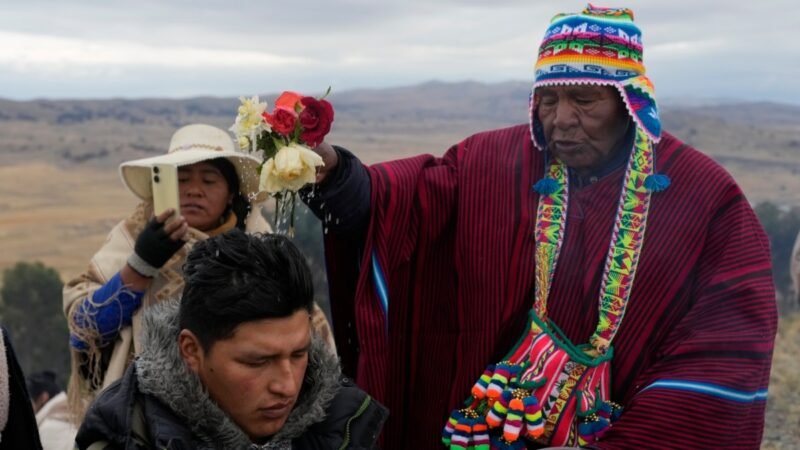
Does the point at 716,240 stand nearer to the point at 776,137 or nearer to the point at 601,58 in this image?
the point at 601,58

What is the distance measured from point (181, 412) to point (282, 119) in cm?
94

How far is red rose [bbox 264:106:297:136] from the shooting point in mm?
2916

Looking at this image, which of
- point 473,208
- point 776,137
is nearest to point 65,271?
point 473,208

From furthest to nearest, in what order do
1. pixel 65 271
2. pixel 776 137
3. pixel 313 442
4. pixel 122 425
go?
pixel 776 137 < pixel 65 271 < pixel 313 442 < pixel 122 425

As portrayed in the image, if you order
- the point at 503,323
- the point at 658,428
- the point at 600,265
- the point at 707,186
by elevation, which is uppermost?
the point at 707,186

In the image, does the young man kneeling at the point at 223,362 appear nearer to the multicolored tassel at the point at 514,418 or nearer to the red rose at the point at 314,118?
the red rose at the point at 314,118

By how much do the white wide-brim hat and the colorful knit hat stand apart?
1.28 m

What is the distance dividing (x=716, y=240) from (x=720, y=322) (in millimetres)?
265

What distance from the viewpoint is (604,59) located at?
329 cm

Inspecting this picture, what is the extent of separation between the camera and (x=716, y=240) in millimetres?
3227

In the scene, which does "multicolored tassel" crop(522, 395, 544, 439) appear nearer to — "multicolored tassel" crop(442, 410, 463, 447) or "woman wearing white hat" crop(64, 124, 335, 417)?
"multicolored tassel" crop(442, 410, 463, 447)

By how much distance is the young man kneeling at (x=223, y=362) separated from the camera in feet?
7.70

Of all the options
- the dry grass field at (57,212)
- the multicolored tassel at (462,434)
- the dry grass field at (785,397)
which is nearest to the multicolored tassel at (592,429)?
the multicolored tassel at (462,434)

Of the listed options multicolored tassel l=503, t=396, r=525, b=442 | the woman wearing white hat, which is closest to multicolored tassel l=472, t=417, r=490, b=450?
→ multicolored tassel l=503, t=396, r=525, b=442
